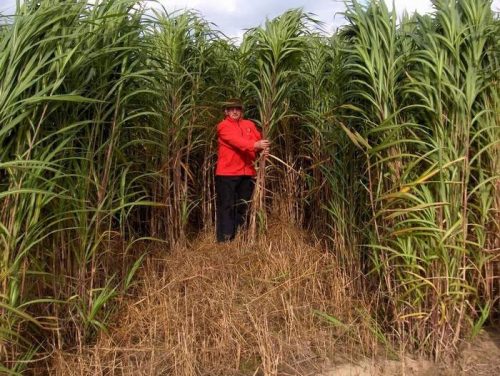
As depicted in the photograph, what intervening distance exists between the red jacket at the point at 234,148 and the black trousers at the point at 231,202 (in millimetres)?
92

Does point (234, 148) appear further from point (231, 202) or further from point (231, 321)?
point (231, 321)

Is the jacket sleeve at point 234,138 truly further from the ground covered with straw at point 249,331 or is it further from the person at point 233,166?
the ground covered with straw at point 249,331

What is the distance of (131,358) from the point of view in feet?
8.98

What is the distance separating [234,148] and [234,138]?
0.61 feet

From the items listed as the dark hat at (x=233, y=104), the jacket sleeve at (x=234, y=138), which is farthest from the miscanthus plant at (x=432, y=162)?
the dark hat at (x=233, y=104)

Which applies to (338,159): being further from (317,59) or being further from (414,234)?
(317,59)

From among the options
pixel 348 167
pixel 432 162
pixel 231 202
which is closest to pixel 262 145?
pixel 231 202

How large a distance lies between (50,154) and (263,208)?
2554 mm

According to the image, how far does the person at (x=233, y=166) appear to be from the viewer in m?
4.66

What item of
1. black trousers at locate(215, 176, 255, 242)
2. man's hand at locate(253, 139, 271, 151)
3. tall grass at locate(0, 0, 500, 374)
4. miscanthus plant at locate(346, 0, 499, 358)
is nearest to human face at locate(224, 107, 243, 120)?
man's hand at locate(253, 139, 271, 151)

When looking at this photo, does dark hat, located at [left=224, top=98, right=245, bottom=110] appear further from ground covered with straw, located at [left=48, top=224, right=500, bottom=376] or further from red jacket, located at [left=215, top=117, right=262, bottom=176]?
ground covered with straw, located at [left=48, top=224, right=500, bottom=376]

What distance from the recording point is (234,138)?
4.61m

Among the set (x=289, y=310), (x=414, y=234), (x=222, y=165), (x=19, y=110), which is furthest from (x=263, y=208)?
(x=19, y=110)

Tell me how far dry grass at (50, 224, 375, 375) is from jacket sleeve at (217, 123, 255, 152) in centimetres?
105
